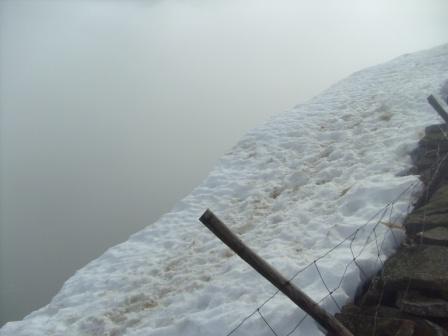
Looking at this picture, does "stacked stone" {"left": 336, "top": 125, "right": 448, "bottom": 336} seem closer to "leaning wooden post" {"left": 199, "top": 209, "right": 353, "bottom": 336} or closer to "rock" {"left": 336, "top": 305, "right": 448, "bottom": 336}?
"rock" {"left": 336, "top": 305, "right": 448, "bottom": 336}

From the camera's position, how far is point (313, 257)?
5.76 meters

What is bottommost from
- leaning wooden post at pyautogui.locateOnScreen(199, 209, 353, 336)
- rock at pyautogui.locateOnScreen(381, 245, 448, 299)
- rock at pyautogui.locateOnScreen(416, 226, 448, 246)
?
rock at pyautogui.locateOnScreen(416, 226, 448, 246)

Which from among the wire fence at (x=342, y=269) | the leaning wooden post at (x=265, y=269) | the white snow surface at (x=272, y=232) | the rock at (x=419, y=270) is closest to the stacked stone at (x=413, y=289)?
the rock at (x=419, y=270)

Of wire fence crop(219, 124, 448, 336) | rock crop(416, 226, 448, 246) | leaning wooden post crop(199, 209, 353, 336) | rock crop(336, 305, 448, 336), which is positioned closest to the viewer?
leaning wooden post crop(199, 209, 353, 336)

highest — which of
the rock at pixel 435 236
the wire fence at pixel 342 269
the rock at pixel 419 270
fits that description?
the wire fence at pixel 342 269

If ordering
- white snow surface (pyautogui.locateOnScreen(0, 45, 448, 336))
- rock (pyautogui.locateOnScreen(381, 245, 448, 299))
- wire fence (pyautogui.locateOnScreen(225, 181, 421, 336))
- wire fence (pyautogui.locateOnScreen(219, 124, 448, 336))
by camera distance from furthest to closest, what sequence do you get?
white snow surface (pyautogui.locateOnScreen(0, 45, 448, 336)), wire fence (pyautogui.locateOnScreen(225, 181, 421, 336)), wire fence (pyautogui.locateOnScreen(219, 124, 448, 336)), rock (pyautogui.locateOnScreen(381, 245, 448, 299))

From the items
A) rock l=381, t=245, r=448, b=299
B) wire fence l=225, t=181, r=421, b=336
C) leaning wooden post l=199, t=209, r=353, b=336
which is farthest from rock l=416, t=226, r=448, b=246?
leaning wooden post l=199, t=209, r=353, b=336

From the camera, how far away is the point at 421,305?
375cm

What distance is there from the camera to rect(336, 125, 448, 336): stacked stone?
3656mm

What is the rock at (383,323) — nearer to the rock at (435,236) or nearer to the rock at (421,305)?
the rock at (421,305)

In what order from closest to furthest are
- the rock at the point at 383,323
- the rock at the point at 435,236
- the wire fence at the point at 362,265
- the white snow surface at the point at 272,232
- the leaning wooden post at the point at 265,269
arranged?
the leaning wooden post at the point at 265,269, the rock at the point at 383,323, the wire fence at the point at 362,265, the rock at the point at 435,236, the white snow surface at the point at 272,232

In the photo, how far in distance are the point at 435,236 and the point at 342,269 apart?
3.80ft

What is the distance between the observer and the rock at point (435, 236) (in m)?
4.56

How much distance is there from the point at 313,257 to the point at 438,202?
1.88m
